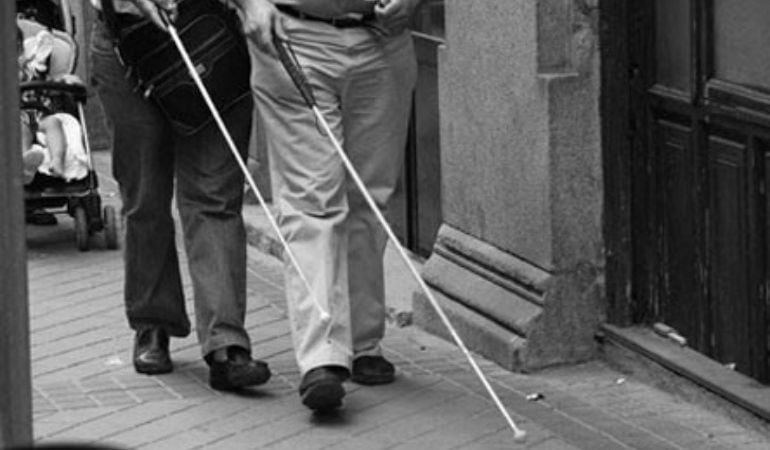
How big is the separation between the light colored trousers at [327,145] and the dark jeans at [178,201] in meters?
0.24

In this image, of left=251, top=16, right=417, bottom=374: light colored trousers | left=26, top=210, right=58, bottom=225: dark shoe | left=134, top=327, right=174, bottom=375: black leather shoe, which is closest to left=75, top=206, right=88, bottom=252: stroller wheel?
left=26, top=210, right=58, bottom=225: dark shoe

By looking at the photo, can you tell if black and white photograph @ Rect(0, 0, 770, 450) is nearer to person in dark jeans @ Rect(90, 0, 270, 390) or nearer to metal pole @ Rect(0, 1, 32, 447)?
person in dark jeans @ Rect(90, 0, 270, 390)

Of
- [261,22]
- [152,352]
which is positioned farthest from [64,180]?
[261,22]

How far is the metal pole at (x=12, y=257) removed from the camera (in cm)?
423

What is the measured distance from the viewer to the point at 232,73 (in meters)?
6.71

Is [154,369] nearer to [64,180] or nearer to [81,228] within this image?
[81,228]

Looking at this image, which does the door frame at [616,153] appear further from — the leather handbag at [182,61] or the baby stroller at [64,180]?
the baby stroller at [64,180]

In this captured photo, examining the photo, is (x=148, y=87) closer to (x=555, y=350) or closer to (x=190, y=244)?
(x=190, y=244)

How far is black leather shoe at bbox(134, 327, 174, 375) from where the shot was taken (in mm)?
7117

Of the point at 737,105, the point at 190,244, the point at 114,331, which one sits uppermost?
the point at 737,105

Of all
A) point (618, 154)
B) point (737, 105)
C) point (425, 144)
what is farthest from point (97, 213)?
point (737, 105)

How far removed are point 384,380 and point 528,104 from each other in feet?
3.24

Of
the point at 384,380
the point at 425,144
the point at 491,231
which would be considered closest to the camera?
the point at 384,380

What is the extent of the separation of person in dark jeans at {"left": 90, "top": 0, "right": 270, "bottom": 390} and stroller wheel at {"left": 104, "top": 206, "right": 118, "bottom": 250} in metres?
2.50
